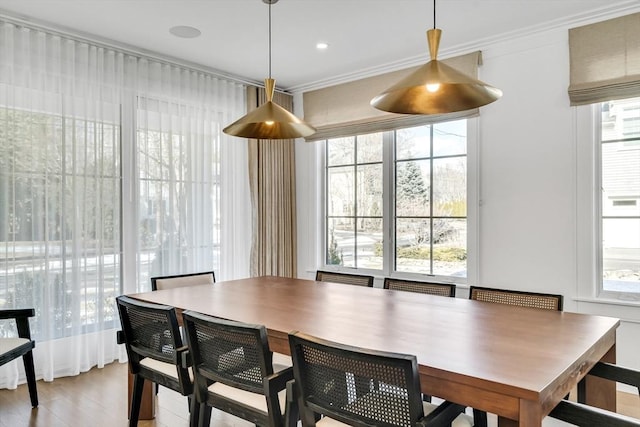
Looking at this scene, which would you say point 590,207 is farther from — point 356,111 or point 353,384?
Result: point 353,384

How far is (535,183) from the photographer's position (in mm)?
3541

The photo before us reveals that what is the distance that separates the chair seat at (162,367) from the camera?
2139 mm

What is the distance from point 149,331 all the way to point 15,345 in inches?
50.5

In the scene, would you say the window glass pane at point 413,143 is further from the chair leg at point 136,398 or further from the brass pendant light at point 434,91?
the chair leg at point 136,398

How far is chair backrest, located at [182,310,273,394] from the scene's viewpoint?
163 cm

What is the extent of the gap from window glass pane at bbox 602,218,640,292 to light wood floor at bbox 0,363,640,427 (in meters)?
0.79

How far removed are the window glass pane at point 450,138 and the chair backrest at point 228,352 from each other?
9.89 ft

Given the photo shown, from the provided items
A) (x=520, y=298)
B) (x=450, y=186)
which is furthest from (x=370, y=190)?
(x=520, y=298)

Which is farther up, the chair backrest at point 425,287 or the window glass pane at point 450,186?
the window glass pane at point 450,186

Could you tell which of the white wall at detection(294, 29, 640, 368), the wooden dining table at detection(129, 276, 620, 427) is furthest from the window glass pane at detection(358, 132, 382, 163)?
the wooden dining table at detection(129, 276, 620, 427)

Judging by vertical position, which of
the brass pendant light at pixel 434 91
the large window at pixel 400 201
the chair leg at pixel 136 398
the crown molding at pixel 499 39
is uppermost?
the crown molding at pixel 499 39

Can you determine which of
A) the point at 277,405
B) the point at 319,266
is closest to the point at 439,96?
the point at 277,405

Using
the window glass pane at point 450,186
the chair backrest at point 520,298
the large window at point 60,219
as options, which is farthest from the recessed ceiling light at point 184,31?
the chair backrest at point 520,298

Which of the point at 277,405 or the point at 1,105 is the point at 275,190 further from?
the point at 277,405
